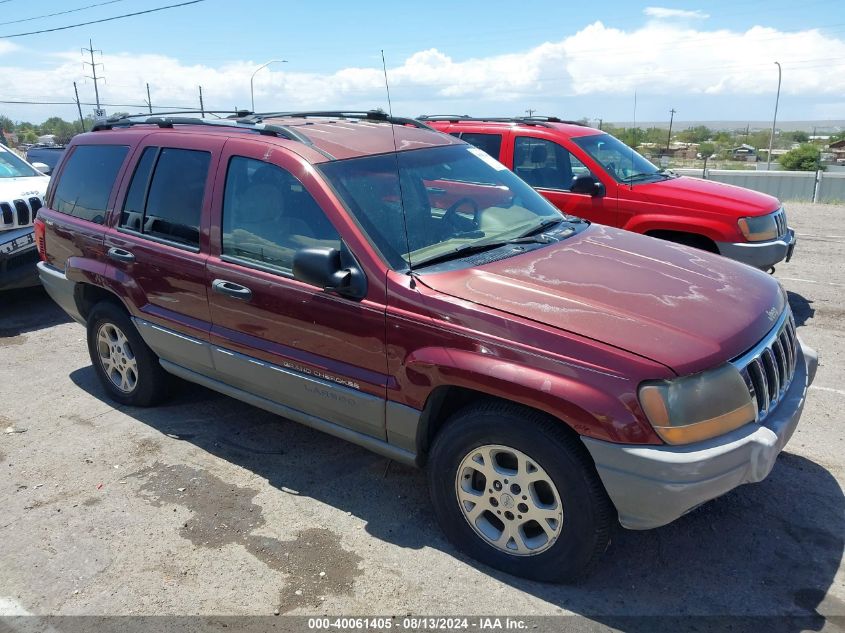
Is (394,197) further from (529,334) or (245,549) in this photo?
(245,549)

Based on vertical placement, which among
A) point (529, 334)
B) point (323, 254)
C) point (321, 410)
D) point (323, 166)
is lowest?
point (321, 410)

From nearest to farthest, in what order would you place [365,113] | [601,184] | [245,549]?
[245,549] < [365,113] < [601,184]

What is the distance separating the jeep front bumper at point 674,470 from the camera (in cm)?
274

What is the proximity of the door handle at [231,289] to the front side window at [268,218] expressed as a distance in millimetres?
152

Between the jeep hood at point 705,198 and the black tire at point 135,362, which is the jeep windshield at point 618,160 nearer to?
the jeep hood at point 705,198

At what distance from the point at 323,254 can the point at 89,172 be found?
279 centimetres

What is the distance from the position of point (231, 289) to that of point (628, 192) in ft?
15.2

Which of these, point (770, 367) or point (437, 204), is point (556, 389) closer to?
point (770, 367)

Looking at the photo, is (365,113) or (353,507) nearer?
(353,507)

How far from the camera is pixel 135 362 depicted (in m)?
5.02

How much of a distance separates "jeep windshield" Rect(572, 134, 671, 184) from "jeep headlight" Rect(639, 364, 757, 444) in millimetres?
4804

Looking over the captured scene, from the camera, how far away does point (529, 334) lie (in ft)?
9.71

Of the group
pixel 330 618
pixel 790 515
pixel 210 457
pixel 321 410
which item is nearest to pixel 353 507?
pixel 321 410

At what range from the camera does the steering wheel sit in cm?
391
